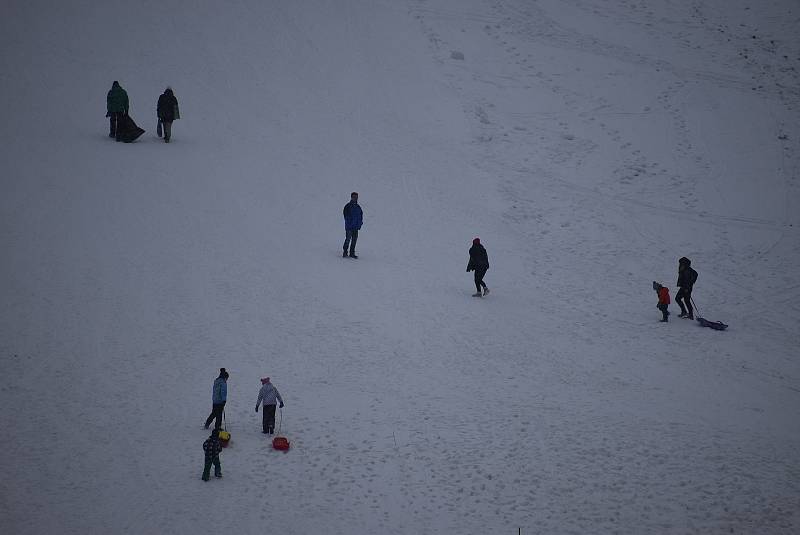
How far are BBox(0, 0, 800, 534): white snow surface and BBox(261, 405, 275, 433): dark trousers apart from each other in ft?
0.81

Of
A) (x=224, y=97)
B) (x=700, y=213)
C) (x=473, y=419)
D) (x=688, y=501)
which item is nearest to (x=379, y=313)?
(x=473, y=419)

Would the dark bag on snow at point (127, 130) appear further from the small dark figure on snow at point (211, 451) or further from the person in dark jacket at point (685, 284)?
the person in dark jacket at point (685, 284)

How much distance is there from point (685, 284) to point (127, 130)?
16.8 metres

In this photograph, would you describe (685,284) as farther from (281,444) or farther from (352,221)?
(281,444)

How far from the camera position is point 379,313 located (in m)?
14.4

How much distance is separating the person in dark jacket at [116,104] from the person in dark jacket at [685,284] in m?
16.4

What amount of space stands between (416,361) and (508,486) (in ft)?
12.5

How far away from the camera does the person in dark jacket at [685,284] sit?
15267 millimetres

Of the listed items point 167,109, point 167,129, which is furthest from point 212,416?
point 167,129

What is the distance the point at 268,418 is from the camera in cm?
1008

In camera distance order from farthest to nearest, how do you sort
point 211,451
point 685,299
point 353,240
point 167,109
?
point 167,109 < point 353,240 < point 685,299 < point 211,451

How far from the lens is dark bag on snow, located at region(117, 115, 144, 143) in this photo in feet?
67.3

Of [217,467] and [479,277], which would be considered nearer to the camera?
[217,467]

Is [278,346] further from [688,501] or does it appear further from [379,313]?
[688,501]
